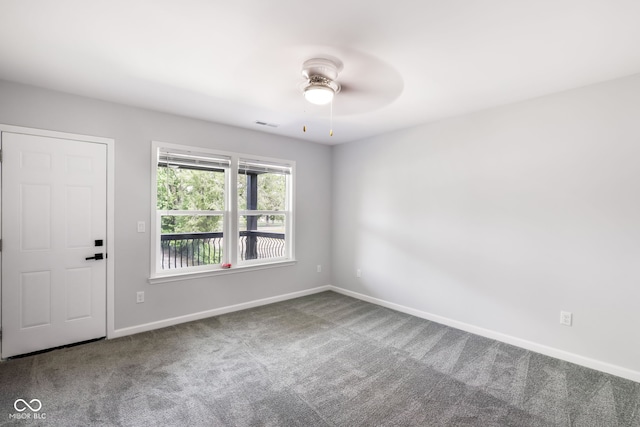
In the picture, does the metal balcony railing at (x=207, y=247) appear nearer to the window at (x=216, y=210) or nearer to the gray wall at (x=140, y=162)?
the window at (x=216, y=210)

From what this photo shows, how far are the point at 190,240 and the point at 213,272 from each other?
20.2 inches

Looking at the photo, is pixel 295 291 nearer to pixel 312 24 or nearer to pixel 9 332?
pixel 9 332

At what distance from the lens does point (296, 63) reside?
92.2 inches

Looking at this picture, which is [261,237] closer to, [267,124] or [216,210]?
[216,210]

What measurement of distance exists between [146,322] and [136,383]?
3.89ft

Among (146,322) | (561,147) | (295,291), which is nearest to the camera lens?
(561,147)

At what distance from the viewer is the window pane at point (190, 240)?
145 inches

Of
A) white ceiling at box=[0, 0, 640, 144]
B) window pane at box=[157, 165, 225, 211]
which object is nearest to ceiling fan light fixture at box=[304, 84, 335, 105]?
white ceiling at box=[0, 0, 640, 144]

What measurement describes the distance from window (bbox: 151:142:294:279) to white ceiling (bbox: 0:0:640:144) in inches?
35.5

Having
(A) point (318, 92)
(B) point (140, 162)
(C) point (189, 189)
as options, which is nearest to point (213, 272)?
(C) point (189, 189)

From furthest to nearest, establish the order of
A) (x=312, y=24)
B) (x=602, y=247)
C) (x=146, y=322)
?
(x=146, y=322) → (x=602, y=247) → (x=312, y=24)

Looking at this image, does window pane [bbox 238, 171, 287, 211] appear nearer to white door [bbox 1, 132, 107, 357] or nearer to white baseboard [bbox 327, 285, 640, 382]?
white door [bbox 1, 132, 107, 357]

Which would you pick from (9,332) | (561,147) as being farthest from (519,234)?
(9,332)

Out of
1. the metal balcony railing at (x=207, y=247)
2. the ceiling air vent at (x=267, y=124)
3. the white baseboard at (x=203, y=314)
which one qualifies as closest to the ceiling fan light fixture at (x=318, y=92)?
the ceiling air vent at (x=267, y=124)
